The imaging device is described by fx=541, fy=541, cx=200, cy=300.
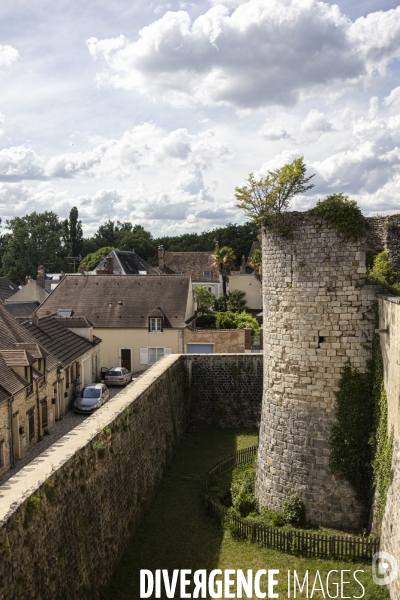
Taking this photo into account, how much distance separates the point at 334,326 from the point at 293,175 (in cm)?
356

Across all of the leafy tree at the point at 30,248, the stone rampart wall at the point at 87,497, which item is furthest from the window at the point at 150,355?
the leafy tree at the point at 30,248

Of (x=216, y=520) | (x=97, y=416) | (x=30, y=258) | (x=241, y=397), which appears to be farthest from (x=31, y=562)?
(x=30, y=258)

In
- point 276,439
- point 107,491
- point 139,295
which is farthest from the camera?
point 139,295

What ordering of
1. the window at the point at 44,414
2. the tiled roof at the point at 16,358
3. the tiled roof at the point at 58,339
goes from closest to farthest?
the tiled roof at the point at 16,358 < the window at the point at 44,414 < the tiled roof at the point at 58,339

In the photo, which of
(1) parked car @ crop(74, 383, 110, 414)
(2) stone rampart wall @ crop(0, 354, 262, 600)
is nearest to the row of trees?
(1) parked car @ crop(74, 383, 110, 414)

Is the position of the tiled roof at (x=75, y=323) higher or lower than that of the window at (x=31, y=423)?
higher

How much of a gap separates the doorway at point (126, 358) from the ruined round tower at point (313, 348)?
1814cm

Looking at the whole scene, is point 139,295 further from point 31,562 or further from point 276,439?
point 31,562

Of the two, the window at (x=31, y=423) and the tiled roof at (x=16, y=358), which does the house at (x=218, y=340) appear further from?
the tiled roof at (x=16, y=358)

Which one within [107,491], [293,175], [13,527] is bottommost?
[107,491]

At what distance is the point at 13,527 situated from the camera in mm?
7027

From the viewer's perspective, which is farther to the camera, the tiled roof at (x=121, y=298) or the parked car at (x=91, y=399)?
the tiled roof at (x=121, y=298)

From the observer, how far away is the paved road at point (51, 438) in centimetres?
1657

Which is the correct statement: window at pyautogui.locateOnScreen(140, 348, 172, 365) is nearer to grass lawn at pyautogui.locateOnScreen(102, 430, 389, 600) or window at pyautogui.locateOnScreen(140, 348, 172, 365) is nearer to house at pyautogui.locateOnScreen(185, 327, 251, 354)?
house at pyautogui.locateOnScreen(185, 327, 251, 354)
